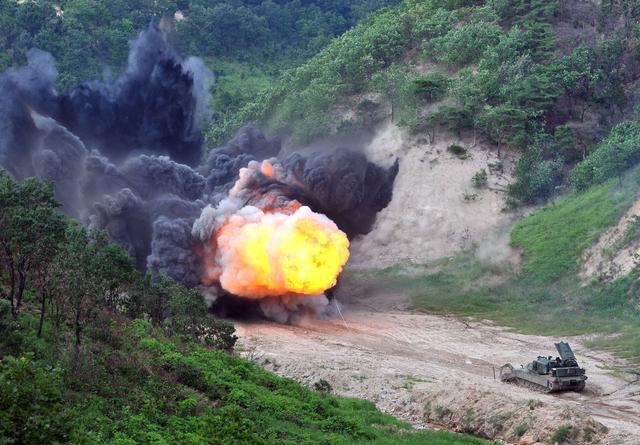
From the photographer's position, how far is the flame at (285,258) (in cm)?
5875

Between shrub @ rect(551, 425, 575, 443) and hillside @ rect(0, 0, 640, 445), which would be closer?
hillside @ rect(0, 0, 640, 445)

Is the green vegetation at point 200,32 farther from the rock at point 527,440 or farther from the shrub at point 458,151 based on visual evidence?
the rock at point 527,440

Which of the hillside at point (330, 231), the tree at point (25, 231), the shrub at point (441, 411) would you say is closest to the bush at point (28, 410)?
the hillside at point (330, 231)

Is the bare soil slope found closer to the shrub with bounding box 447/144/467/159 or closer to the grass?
the shrub with bounding box 447/144/467/159

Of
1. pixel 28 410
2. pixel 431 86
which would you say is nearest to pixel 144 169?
pixel 431 86

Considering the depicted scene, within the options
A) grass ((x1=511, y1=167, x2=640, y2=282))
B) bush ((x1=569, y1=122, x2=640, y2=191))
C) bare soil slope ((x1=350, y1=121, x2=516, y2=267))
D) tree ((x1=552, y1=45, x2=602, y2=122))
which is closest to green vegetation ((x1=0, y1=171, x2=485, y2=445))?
grass ((x1=511, y1=167, x2=640, y2=282))

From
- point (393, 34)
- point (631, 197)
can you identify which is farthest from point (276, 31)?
point (631, 197)

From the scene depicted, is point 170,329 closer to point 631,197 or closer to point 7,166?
point 7,166

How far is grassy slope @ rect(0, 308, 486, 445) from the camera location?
92.9 ft

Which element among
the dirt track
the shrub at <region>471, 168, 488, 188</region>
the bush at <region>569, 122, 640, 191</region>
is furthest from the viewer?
the shrub at <region>471, 168, 488, 188</region>

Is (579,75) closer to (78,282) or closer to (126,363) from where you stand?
(78,282)

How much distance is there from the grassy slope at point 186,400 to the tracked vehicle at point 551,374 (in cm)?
994

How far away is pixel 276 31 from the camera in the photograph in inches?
5054

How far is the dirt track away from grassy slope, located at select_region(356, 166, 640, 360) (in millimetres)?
2532
